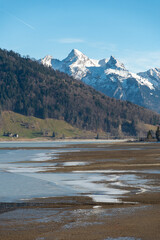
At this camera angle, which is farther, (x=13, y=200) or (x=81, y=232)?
(x=13, y=200)

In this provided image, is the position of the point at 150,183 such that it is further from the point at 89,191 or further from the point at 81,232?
the point at 81,232

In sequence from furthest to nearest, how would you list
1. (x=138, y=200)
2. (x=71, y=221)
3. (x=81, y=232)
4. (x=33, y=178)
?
1. (x=33, y=178)
2. (x=138, y=200)
3. (x=71, y=221)
4. (x=81, y=232)

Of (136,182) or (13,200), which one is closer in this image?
(13,200)

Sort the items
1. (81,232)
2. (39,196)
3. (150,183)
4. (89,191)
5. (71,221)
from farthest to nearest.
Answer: (150,183) < (89,191) < (39,196) < (71,221) < (81,232)

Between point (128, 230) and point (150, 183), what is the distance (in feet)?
67.4

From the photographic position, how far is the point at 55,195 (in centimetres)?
3484

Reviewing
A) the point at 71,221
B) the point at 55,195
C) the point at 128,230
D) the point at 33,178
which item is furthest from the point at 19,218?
the point at 33,178

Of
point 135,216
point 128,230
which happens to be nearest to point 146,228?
point 128,230

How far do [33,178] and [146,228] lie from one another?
29578mm

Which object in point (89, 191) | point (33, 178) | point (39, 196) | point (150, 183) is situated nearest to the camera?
point (39, 196)

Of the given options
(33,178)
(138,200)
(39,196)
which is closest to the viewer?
(138,200)

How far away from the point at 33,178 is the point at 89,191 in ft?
47.3

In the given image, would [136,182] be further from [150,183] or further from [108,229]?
[108,229]

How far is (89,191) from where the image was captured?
3712cm
